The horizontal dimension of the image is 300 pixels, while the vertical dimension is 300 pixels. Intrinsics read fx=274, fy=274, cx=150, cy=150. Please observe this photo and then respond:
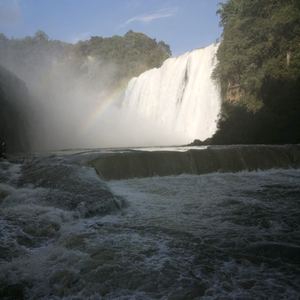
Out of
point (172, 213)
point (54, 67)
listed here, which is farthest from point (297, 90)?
point (54, 67)

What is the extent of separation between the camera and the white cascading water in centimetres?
2128

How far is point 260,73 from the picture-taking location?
60.7 feet

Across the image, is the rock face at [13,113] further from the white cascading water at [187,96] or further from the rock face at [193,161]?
the white cascading water at [187,96]

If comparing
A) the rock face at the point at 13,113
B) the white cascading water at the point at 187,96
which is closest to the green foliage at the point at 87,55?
the white cascading water at the point at 187,96

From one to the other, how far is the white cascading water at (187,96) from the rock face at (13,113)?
12070 mm

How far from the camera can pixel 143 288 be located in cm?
252

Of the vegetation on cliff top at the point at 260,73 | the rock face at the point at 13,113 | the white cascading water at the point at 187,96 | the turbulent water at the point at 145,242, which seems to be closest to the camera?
the turbulent water at the point at 145,242

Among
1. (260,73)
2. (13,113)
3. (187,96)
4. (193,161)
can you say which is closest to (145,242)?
(193,161)

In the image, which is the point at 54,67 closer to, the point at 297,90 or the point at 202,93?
the point at 202,93

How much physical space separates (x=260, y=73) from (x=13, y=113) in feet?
51.7

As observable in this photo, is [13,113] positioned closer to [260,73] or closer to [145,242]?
[145,242]

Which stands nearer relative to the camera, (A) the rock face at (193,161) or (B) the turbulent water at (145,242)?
(B) the turbulent water at (145,242)

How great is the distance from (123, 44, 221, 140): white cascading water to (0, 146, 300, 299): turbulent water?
1527 cm

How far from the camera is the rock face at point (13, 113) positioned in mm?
14392
